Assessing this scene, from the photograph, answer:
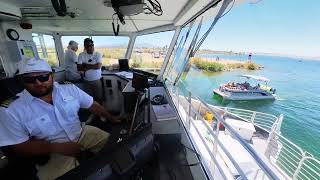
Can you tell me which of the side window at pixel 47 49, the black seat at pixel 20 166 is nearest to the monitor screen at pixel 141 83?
A: the black seat at pixel 20 166

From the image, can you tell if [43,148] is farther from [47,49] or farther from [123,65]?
[47,49]

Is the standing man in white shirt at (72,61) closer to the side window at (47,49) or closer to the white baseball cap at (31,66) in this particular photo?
the side window at (47,49)

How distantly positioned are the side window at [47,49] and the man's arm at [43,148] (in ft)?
12.6

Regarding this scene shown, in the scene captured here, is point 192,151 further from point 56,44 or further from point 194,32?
point 56,44

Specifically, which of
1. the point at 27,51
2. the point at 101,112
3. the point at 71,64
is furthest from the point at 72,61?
the point at 101,112

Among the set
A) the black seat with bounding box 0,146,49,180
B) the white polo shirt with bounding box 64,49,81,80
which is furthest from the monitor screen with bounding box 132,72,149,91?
the white polo shirt with bounding box 64,49,81,80

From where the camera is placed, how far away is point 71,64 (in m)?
3.99

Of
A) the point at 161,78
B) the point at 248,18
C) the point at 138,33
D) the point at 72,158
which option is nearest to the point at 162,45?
the point at 161,78

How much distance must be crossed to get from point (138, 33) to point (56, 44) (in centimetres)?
224

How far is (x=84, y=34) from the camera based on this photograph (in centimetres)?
470

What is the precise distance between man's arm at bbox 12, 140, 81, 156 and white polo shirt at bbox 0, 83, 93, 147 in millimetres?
41

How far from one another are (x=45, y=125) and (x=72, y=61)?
3083 mm

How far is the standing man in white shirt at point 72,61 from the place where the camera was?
3.84m

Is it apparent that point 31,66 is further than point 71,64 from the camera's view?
No
